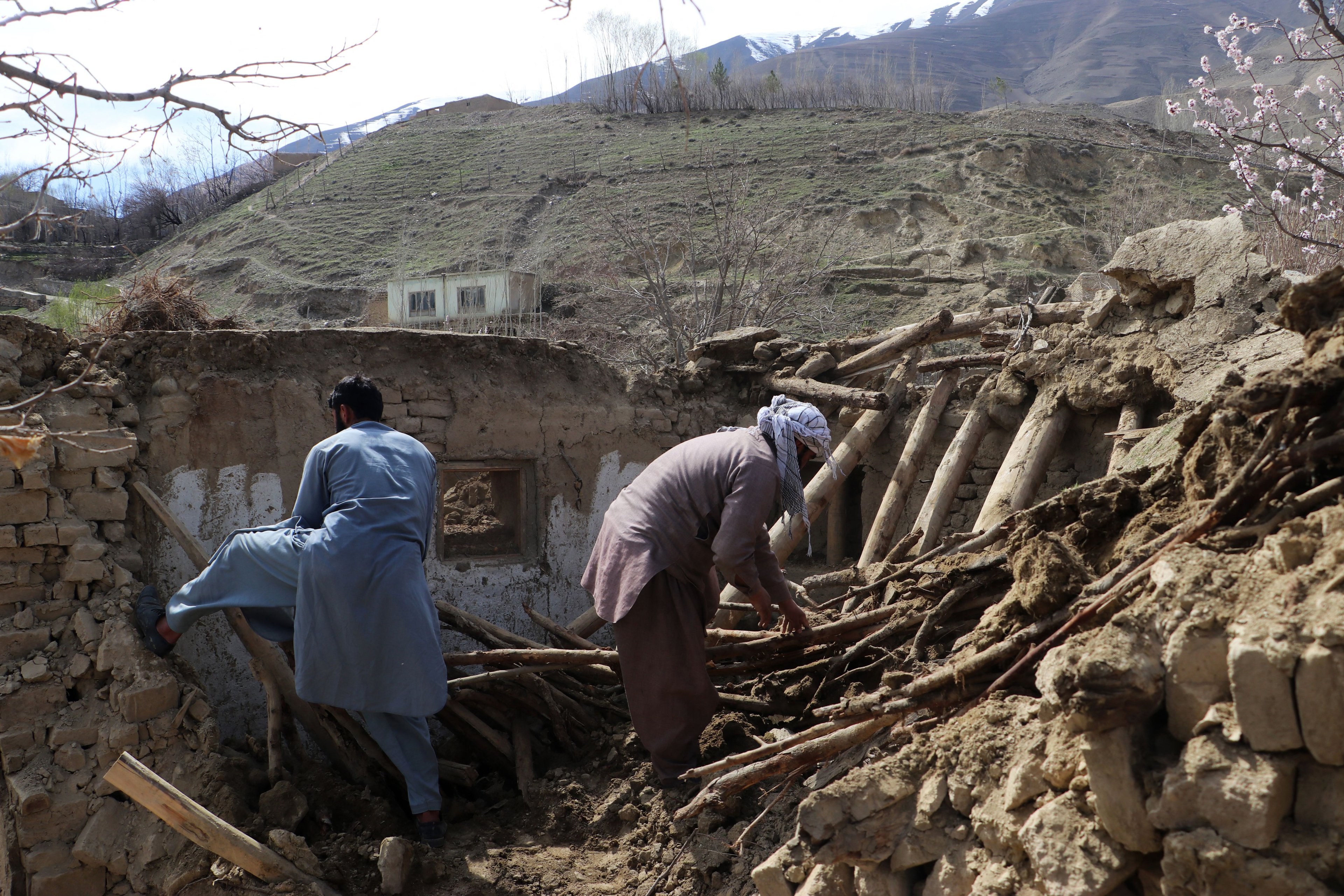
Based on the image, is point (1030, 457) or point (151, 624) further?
point (1030, 457)

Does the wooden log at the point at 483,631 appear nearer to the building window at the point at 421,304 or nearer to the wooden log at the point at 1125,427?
the wooden log at the point at 1125,427

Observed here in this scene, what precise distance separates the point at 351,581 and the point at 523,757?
1.22 m

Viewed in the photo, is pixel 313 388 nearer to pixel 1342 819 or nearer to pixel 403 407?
pixel 403 407

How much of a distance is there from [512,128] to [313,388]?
27.7 meters

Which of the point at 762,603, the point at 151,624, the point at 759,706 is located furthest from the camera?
the point at 151,624

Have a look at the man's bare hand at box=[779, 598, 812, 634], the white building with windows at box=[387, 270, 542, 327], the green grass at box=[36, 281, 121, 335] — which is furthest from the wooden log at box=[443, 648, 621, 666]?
the white building with windows at box=[387, 270, 542, 327]

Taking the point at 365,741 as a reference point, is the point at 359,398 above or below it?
above

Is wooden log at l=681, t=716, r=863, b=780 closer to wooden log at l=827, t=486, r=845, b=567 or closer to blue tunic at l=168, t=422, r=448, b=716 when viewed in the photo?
blue tunic at l=168, t=422, r=448, b=716

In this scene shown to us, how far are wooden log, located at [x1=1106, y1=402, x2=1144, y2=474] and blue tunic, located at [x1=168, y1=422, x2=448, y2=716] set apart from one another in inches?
115

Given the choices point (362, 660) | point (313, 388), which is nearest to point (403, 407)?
point (313, 388)

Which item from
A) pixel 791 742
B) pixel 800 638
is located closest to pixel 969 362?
pixel 800 638

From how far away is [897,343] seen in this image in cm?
596

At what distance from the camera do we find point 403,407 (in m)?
5.24

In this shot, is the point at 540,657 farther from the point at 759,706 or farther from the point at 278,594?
the point at 278,594
